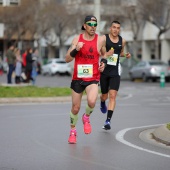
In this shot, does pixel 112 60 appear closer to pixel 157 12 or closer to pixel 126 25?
pixel 157 12

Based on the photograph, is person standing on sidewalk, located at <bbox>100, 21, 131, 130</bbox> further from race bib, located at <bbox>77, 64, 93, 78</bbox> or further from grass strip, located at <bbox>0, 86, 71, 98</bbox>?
grass strip, located at <bbox>0, 86, 71, 98</bbox>

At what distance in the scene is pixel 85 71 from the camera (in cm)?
1220

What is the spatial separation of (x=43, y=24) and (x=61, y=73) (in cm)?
965

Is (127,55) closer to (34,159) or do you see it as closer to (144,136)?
(144,136)

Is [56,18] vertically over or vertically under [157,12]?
under

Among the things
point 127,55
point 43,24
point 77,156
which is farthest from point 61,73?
point 77,156

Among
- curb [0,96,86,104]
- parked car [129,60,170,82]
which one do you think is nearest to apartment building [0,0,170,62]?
parked car [129,60,170,82]

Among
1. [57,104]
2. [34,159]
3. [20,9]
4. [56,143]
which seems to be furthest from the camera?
[20,9]

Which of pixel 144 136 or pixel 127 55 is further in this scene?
pixel 127 55

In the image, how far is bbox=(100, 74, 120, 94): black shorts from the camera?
570 inches

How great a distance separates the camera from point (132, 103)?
2331 cm

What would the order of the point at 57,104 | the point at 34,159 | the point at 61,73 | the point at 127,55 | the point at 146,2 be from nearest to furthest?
the point at 34,159
the point at 127,55
the point at 57,104
the point at 146,2
the point at 61,73

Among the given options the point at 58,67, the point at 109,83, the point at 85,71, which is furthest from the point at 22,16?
the point at 85,71

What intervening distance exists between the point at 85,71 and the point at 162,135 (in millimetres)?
1822
